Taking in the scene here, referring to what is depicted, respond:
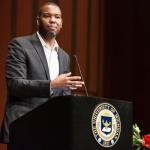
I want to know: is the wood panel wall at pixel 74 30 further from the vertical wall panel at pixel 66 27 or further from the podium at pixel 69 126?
the podium at pixel 69 126

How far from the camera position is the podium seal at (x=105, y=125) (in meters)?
1.79

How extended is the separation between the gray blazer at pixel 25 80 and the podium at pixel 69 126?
0.20 meters

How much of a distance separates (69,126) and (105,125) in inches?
6.1

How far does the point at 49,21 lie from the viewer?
2326mm

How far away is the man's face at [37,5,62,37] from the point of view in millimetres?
2312

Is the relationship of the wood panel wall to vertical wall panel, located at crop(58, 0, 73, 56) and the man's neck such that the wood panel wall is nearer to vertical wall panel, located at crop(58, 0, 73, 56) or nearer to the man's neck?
vertical wall panel, located at crop(58, 0, 73, 56)

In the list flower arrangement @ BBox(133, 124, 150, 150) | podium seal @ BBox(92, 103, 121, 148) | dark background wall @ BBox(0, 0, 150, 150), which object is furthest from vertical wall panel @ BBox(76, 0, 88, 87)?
podium seal @ BBox(92, 103, 121, 148)

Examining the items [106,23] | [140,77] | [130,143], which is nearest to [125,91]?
[140,77]

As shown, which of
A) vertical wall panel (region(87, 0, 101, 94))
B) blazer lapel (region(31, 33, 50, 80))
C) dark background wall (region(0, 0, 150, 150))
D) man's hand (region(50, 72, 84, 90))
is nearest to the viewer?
man's hand (region(50, 72, 84, 90))

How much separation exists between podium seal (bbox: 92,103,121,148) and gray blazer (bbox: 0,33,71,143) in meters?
0.29

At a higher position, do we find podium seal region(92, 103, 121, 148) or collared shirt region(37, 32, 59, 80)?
collared shirt region(37, 32, 59, 80)

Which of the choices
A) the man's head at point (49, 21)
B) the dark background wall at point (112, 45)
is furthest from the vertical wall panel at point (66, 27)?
the man's head at point (49, 21)

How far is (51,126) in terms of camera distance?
1780 mm

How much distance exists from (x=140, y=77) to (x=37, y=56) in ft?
7.94
